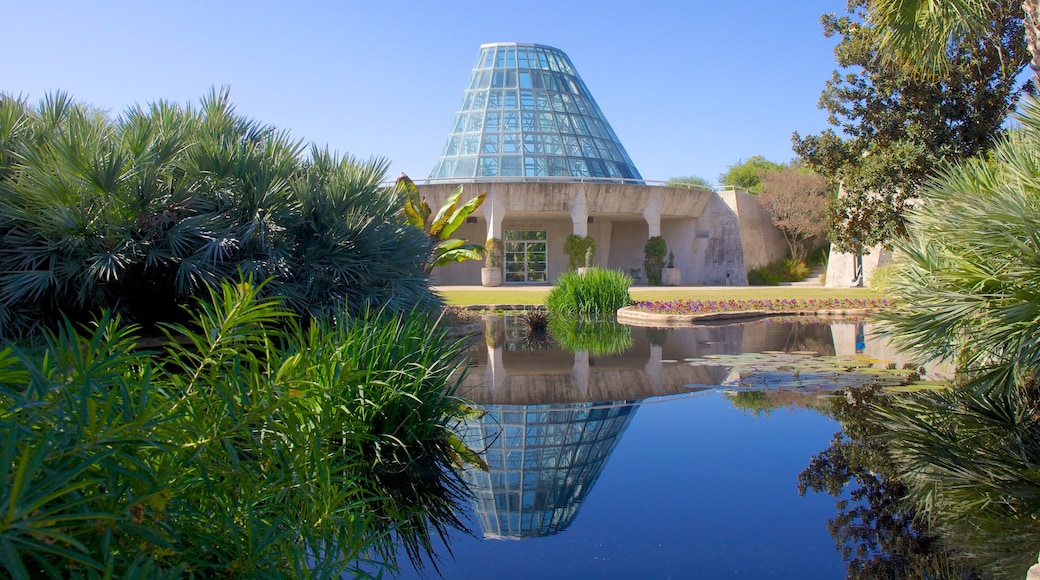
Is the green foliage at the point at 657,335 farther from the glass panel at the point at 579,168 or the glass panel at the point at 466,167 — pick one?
the glass panel at the point at 466,167

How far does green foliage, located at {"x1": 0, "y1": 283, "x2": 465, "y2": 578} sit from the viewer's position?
1693 millimetres

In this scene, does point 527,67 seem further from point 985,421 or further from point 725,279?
point 985,421

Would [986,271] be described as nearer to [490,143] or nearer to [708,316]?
[708,316]

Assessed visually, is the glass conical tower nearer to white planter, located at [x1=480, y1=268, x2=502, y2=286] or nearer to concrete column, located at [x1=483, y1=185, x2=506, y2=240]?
concrete column, located at [x1=483, y1=185, x2=506, y2=240]

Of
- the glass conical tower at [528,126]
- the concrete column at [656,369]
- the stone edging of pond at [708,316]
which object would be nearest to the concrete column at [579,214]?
the glass conical tower at [528,126]

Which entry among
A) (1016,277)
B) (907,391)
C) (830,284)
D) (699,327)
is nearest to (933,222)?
(1016,277)

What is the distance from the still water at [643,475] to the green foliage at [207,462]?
1.40ft

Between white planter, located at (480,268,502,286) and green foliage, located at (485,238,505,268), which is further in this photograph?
white planter, located at (480,268,502,286)

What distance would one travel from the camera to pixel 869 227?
1859 centimetres

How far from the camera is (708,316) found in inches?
663

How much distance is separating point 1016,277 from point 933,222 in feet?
4.54

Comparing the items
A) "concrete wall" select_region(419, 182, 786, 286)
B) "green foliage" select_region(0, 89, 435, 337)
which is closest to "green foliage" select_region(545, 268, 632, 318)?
"green foliage" select_region(0, 89, 435, 337)

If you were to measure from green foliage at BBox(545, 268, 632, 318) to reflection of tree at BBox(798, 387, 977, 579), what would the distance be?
38.6 ft

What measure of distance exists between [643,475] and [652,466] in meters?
0.21
